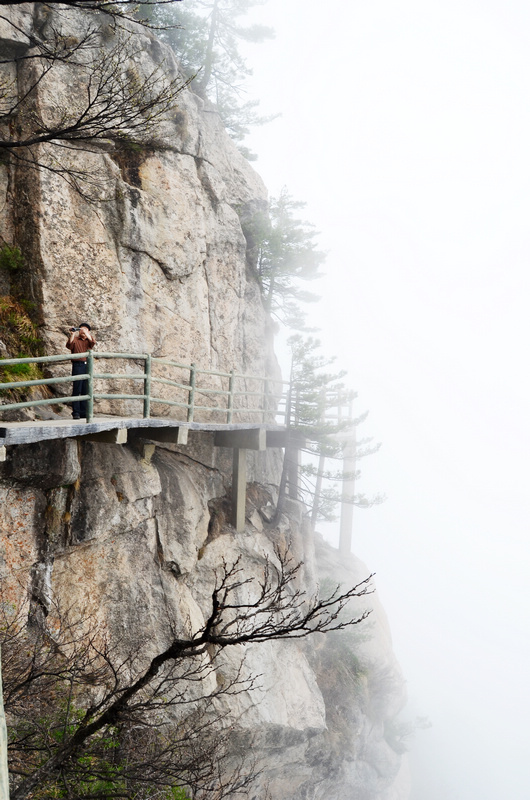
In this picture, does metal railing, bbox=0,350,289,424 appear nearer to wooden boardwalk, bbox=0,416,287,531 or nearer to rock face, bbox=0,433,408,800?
wooden boardwalk, bbox=0,416,287,531

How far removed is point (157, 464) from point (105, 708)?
536 cm

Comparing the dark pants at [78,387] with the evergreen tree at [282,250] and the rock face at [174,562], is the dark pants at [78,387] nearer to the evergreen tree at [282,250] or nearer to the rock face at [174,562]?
the rock face at [174,562]

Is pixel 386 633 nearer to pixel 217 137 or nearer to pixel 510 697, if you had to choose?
pixel 217 137

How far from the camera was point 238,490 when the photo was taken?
13836 mm

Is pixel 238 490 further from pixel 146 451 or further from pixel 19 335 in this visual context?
pixel 19 335

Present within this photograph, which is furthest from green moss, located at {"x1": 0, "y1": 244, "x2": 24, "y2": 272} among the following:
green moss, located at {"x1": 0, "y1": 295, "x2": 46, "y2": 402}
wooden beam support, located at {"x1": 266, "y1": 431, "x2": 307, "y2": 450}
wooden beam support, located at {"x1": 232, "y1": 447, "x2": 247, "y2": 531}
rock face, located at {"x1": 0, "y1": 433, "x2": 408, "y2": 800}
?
wooden beam support, located at {"x1": 266, "y1": 431, "x2": 307, "y2": 450}

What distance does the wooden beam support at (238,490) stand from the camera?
13828 mm

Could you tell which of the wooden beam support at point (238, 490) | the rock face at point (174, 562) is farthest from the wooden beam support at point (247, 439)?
the rock face at point (174, 562)

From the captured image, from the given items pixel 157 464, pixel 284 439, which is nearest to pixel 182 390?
pixel 157 464

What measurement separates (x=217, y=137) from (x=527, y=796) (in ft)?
209

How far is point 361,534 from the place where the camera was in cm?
12781

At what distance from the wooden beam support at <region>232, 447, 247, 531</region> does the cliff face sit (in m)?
0.35

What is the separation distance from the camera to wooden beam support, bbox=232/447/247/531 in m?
13.8

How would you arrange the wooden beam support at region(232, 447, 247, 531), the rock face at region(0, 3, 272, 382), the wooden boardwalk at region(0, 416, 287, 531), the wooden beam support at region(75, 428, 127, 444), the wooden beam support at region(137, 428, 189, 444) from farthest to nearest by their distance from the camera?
the wooden beam support at region(232, 447, 247, 531)
the rock face at region(0, 3, 272, 382)
the wooden beam support at region(137, 428, 189, 444)
the wooden beam support at region(75, 428, 127, 444)
the wooden boardwalk at region(0, 416, 287, 531)
